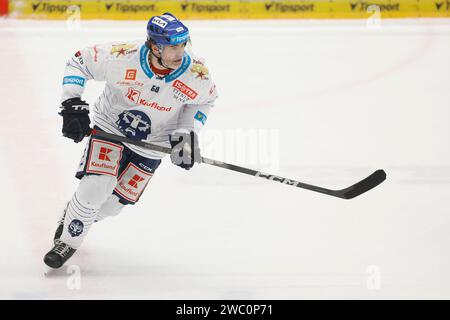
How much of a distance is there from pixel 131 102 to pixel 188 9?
519cm

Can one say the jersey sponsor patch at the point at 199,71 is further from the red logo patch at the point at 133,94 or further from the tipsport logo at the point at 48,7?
the tipsport logo at the point at 48,7

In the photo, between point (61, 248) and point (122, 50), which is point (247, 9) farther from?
point (61, 248)

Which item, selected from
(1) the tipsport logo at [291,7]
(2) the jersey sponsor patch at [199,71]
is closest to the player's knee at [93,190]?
(2) the jersey sponsor patch at [199,71]

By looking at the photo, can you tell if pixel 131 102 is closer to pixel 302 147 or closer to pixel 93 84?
pixel 302 147

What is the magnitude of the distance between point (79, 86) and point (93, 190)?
0.48 m

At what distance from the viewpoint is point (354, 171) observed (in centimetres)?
619

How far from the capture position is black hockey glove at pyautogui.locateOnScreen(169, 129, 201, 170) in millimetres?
4434

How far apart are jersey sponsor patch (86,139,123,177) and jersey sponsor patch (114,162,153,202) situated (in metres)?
0.18

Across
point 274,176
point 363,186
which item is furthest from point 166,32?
point 363,186

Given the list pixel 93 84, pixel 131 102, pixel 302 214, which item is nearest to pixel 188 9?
pixel 93 84

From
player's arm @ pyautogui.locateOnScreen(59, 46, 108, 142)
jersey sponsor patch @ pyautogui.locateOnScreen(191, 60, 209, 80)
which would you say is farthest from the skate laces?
jersey sponsor patch @ pyautogui.locateOnScreen(191, 60, 209, 80)

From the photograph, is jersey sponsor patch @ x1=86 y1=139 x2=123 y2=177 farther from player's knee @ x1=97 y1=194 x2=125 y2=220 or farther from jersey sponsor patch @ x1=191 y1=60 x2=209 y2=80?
jersey sponsor patch @ x1=191 y1=60 x2=209 y2=80

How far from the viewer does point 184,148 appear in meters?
4.43

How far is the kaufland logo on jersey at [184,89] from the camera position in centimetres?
450
